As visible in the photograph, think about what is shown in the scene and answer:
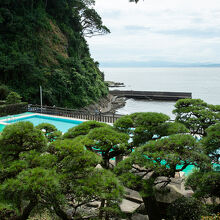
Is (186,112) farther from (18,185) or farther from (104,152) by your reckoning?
Answer: (18,185)

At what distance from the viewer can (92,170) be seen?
299 cm

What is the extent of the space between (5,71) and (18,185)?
66.4 feet

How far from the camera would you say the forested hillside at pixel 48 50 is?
20.5 m

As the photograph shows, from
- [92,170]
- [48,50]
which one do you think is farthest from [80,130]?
[48,50]

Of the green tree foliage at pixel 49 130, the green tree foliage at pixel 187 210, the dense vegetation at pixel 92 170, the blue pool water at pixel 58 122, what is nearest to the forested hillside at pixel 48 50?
the blue pool water at pixel 58 122

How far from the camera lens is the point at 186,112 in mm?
5473

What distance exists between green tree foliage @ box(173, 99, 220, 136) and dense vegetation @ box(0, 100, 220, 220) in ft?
3.94

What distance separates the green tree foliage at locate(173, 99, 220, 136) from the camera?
5.17 metres

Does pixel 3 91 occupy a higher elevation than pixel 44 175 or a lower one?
higher

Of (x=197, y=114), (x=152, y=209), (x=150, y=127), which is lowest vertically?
(x=152, y=209)

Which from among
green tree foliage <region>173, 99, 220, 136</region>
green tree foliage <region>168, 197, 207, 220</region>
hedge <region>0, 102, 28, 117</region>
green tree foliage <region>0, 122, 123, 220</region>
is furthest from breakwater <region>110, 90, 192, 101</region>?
green tree foliage <region>0, 122, 123, 220</region>

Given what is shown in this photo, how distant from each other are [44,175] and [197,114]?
436 centimetres

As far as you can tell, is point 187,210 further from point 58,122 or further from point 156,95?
point 156,95

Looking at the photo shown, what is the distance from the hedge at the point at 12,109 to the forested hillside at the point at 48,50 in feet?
15.5
